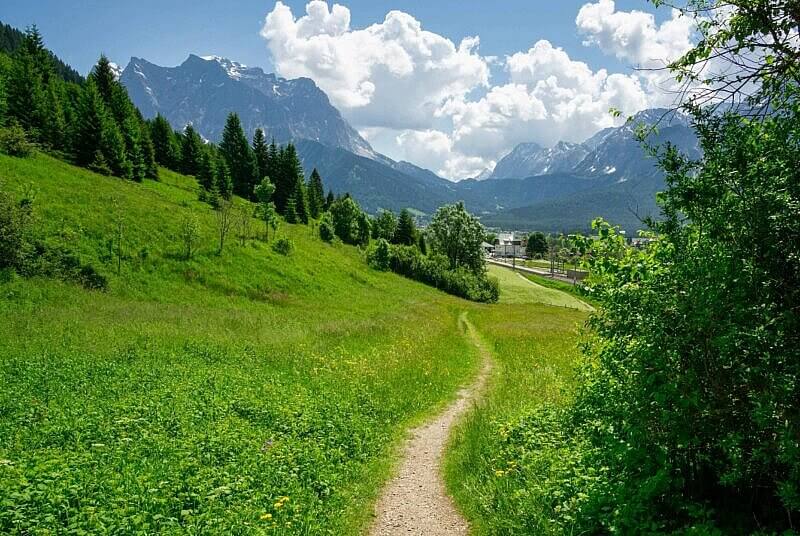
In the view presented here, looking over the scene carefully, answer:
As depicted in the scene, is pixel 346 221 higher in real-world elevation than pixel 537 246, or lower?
lower

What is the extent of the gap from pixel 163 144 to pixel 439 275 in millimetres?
55096

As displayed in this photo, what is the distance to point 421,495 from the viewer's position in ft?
30.9

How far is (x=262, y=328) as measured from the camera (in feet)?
80.2

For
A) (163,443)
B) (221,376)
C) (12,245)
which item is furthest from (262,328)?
(12,245)

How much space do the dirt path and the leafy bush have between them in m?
57.6

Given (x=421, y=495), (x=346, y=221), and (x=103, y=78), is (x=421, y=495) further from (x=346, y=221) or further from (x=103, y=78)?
(x=103, y=78)

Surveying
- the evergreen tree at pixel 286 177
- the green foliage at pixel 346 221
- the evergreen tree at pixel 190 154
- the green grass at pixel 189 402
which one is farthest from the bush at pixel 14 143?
the green foliage at pixel 346 221

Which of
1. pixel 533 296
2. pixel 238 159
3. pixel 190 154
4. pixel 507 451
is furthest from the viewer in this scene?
pixel 238 159

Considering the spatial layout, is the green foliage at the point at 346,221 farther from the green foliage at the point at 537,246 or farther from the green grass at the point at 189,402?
the green foliage at the point at 537,246

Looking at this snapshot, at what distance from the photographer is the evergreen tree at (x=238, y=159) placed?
274 feet

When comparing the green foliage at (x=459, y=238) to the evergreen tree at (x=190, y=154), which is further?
the evergreen tree at (x=190, y=154)

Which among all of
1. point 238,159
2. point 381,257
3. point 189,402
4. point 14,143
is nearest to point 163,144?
point 238,159

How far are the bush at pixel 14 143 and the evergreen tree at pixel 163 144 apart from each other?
116 feet

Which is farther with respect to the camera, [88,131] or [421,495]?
[88,131]
